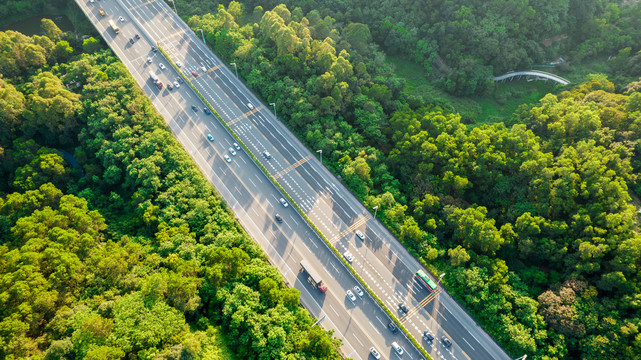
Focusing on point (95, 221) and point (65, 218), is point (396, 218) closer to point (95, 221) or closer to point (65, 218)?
point (95, 221)

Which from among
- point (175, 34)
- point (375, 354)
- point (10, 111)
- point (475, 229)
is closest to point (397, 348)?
point (375, 354)

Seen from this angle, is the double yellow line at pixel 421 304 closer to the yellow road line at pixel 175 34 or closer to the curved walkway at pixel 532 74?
the curved walkway at pixel 532 74

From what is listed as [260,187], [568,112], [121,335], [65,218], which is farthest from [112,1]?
[568,112]

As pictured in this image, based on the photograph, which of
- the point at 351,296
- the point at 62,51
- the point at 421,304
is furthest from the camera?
the point at 62,51

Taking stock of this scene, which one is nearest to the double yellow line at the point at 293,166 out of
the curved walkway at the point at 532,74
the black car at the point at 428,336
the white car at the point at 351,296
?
the white car at the point at 351,296

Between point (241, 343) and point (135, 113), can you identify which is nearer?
point (241, 343)

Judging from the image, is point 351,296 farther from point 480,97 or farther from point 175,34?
point 175,34
